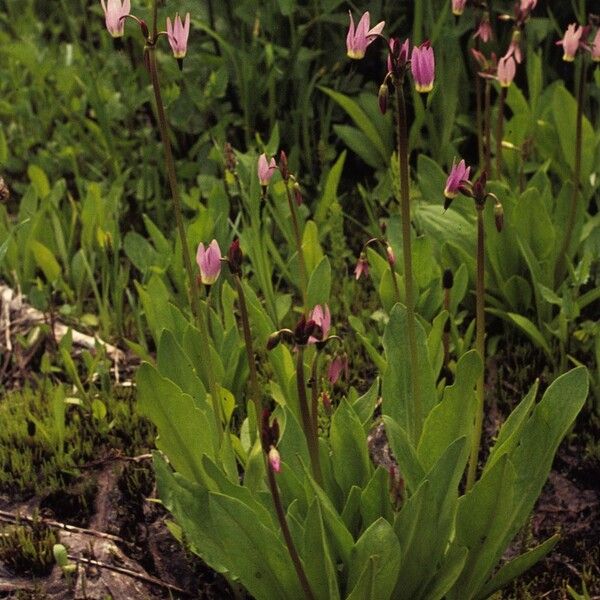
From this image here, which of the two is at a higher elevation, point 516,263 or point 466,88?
point 466,88

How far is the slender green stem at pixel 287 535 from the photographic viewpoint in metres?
1.65

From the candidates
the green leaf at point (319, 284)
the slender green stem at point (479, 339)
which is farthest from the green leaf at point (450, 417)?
the green leaf at point (319, 284)

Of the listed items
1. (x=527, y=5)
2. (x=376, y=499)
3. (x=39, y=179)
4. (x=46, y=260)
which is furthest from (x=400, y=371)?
(x=39, y=179)

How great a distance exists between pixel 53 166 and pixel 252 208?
1.28 m

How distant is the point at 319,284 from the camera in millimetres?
2777

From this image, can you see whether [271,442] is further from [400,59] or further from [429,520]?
[400,59]

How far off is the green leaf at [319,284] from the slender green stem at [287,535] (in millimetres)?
977

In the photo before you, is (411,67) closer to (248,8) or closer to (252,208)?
(252,208)

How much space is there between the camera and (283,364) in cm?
249

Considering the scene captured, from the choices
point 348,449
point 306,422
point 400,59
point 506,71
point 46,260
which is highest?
point 400,59

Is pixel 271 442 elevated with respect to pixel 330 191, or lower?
elevated

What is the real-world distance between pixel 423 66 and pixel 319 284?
3.37 feet

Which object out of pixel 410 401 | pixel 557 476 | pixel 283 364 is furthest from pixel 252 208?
pixel 557 476

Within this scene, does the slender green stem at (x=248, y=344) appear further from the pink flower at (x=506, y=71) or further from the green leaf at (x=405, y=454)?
the pink flower at (x=506, y=71)
